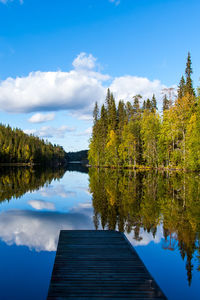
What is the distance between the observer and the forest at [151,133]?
44000 mm

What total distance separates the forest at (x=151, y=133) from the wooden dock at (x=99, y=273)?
32.9 metres

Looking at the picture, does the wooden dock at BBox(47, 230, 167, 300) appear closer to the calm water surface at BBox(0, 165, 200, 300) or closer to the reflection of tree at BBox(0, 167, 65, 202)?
the calm water surface at BBox(0, 165, 200, 300)

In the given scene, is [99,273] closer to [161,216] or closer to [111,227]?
[111,227]

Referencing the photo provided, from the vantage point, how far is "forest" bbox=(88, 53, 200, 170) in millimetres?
44000

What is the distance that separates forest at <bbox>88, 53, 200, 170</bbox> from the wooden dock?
32903 mm

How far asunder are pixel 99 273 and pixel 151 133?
51.0 m

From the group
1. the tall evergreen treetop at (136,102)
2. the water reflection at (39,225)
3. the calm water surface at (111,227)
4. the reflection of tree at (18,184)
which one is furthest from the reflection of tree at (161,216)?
the tall evergreen treetop at (136,102)

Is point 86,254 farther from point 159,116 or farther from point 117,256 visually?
point 159,116

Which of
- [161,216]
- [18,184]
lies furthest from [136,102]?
[161,216]

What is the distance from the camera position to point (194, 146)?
39812mm

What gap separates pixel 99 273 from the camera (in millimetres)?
6328

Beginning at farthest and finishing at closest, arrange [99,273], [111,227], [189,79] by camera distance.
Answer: [189,79] < [111,227] < [99,273]

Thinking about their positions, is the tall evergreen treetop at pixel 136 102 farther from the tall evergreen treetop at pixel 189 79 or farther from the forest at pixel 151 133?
the tall evergreen treetop at pixel 189 79

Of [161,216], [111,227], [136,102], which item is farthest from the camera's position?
[136,102]
